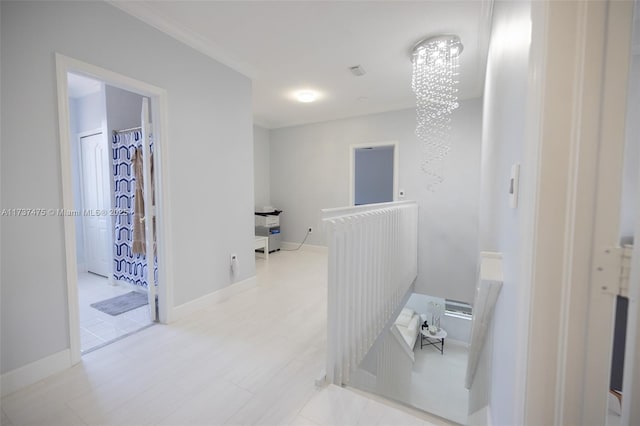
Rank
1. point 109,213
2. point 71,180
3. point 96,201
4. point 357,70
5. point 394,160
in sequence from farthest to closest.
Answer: point 394,160
point 96,201
point 109,213
point 357,70
point 71,180

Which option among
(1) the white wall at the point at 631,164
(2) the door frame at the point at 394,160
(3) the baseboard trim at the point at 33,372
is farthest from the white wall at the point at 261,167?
(1) the white wall at the point at 631,164

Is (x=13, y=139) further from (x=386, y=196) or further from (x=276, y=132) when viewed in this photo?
(x=386, y=196)

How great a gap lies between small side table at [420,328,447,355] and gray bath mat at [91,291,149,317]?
15.0 feet

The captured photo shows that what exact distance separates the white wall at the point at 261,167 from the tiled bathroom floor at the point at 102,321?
9.72ft

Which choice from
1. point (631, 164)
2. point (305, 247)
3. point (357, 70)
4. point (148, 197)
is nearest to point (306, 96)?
point (357, 70)

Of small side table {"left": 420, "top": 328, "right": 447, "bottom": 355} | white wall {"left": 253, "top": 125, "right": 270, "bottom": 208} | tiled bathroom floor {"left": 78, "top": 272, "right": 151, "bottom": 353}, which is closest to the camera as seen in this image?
tiled bathroom floor {"left": 78, "top": 272, "right": 151, "bottom": 353}

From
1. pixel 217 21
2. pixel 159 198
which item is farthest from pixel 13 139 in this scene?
pixel 217 21

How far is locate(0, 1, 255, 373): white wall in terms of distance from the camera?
4.99 feet

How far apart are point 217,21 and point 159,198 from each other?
1.58m

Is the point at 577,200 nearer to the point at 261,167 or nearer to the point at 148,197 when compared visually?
the point at 148,197

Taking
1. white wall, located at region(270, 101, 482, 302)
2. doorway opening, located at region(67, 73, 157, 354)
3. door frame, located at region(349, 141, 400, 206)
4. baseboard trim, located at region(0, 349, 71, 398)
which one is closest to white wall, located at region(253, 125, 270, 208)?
white wall, located at region(270, 101, 482, 302)

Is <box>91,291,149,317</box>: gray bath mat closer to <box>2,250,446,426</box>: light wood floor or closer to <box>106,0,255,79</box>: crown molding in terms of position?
<box>2,250,446,426</box>: light wood floor

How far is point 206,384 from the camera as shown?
1.63 metres

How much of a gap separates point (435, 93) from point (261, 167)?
11.9 ft
